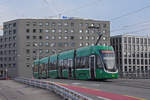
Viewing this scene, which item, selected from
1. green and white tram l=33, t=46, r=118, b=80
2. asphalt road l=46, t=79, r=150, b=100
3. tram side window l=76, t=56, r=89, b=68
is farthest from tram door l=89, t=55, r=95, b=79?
asphalt road l=46, t=79, r=150, b=100

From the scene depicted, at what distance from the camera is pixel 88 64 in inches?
1066

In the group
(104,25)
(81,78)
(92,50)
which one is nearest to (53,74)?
(81,78)

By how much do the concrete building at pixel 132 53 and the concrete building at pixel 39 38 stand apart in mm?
6121

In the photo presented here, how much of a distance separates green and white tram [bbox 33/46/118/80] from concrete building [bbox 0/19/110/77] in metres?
59.1

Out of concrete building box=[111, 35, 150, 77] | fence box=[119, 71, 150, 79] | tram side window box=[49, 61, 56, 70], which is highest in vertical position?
concrete building box=[111, 35, 150, 77]

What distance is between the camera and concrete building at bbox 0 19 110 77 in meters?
95.2

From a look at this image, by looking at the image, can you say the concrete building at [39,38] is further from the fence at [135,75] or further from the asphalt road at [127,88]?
the asphalt road at [127,88]

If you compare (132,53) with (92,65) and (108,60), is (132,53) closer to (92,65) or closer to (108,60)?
(92,65)

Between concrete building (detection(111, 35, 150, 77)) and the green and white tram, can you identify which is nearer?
the green and white tram

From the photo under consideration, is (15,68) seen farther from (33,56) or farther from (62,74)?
(62,74)

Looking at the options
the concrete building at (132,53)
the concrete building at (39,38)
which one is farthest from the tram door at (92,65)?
the concrete building at (132,53)

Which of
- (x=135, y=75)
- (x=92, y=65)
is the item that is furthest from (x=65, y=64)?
(x=135, y=75)

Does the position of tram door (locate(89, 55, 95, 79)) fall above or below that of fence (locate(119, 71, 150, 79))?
above

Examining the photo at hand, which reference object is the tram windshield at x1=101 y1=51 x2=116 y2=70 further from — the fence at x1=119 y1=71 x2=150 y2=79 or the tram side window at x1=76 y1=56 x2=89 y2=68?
the fence at x1=119 y1=71 x2=150 y2=79
